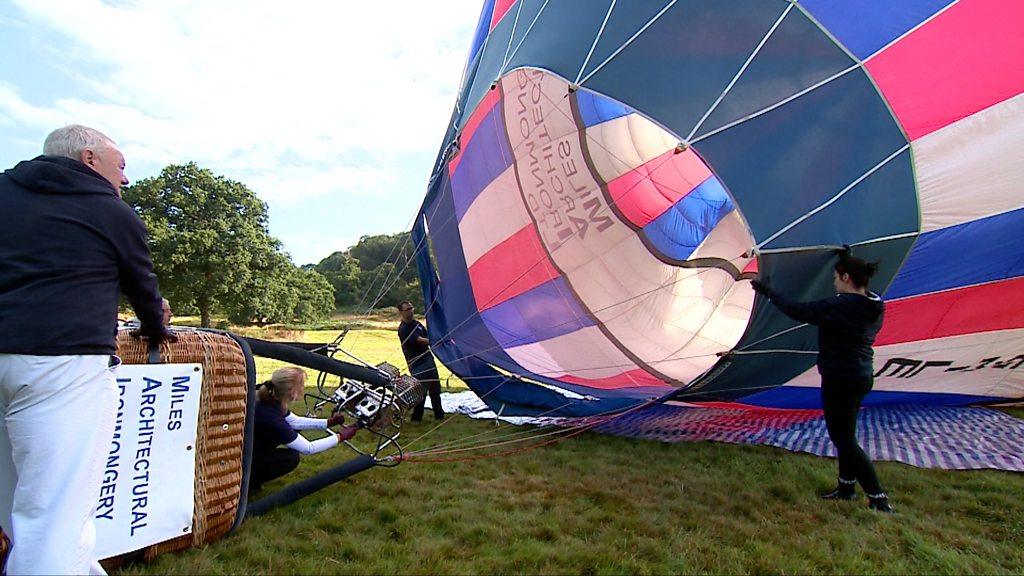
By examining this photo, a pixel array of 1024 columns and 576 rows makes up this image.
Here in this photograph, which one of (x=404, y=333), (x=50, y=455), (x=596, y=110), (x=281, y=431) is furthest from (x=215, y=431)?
(x=596, y=110)

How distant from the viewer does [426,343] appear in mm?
4773

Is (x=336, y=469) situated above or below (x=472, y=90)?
below

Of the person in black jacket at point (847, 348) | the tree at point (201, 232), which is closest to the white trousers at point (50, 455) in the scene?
the person in black jacket at point (847, 348)

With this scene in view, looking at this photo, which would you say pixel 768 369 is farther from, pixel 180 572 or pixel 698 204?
pixel 180 572

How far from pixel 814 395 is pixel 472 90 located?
8.84 feet

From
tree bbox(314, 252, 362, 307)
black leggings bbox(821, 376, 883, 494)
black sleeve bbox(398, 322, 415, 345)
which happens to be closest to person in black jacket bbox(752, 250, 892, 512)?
black leggings bbox(821, 376, 883, 494)

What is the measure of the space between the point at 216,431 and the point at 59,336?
72cm

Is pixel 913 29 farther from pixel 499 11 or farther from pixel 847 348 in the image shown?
pixel 499 11

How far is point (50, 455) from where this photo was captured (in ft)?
4.41

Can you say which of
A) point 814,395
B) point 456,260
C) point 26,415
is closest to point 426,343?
point 456,260

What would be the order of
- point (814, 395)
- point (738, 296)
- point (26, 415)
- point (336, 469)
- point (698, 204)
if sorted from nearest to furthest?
point (26, 415)
point (336, 469)
point (814, 395)
point (738, 296)
point (698, 204)

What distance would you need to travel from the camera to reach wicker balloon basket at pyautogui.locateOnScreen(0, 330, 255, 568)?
Answer: 6.34 feet

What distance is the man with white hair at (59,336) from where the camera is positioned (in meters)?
1.34

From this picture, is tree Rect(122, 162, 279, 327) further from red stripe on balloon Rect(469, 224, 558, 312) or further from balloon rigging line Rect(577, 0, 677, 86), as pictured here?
balloon rigging line Rect(577, 0, 677, 86)
